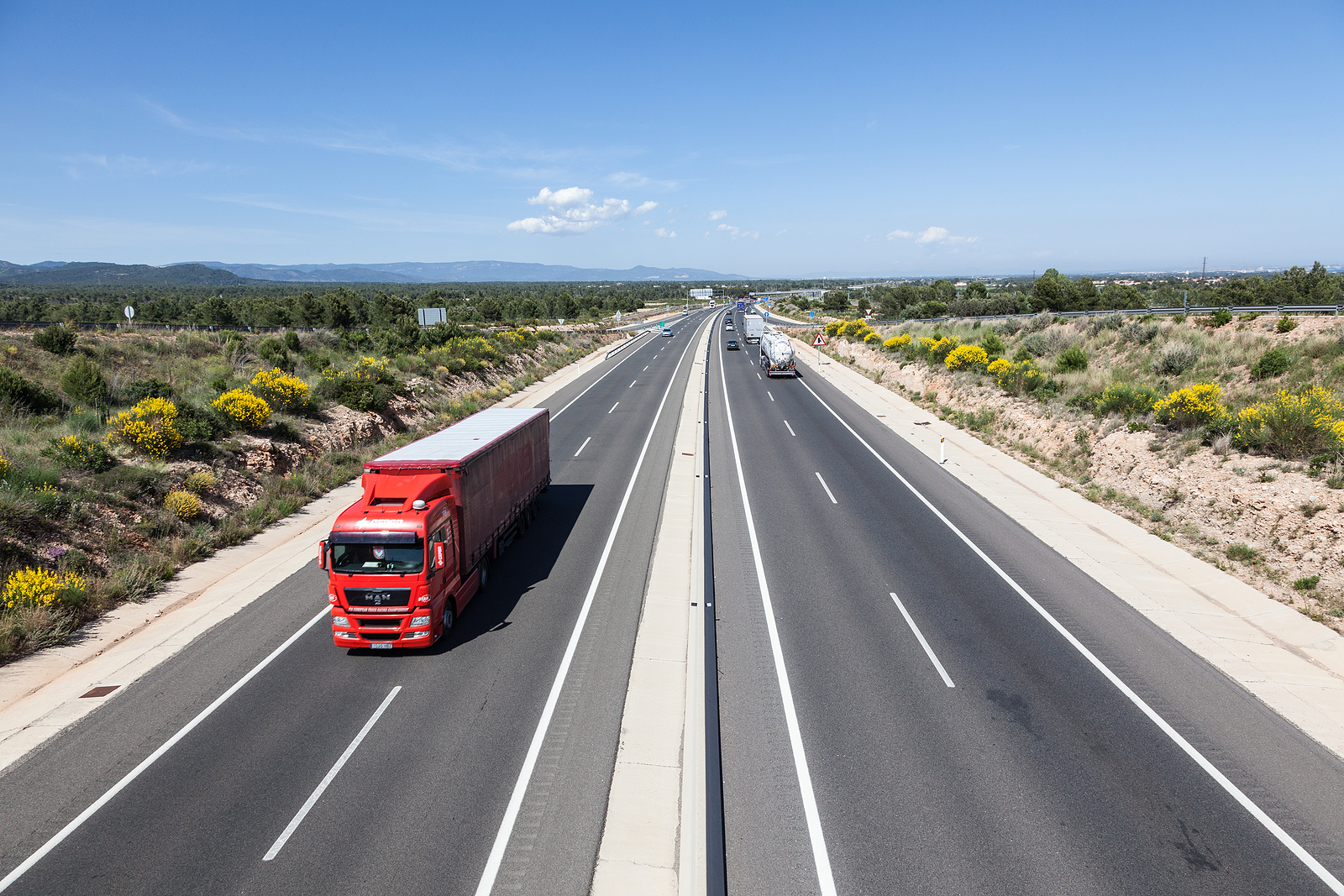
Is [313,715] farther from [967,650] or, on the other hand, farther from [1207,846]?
[1207,846]

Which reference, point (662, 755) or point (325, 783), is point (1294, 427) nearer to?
point (662, 755)

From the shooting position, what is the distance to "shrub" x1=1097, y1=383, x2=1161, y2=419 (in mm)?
23344

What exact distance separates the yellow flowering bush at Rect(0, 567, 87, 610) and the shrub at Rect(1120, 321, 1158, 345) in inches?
1800

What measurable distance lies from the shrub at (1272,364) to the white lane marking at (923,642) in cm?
2464

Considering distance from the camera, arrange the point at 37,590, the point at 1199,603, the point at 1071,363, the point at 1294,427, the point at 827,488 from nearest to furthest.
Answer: the point at 37,590 < the point at 1199,603 < the point at 1294,427 < the point at 827,488 < the point at 1071,363

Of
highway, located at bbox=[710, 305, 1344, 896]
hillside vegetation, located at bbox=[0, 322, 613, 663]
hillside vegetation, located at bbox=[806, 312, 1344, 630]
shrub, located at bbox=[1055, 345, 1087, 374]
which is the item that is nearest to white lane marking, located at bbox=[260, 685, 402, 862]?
highway, located at bbox=[710, 305, 1344, 896]

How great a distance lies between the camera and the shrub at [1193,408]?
67.6 feet

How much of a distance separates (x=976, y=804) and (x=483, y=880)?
576 cm

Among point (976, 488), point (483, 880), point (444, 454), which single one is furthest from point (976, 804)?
point (976, 488)

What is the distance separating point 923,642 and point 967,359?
97.1ft

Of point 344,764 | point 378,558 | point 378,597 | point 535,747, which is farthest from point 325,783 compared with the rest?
point 378,558

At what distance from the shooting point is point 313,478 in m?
22.1

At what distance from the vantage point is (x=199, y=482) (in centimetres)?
1825

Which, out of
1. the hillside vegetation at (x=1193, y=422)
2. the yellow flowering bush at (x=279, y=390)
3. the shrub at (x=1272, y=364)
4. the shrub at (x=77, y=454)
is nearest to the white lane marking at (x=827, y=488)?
the hillside vegetation at (x=1193, y=422)
